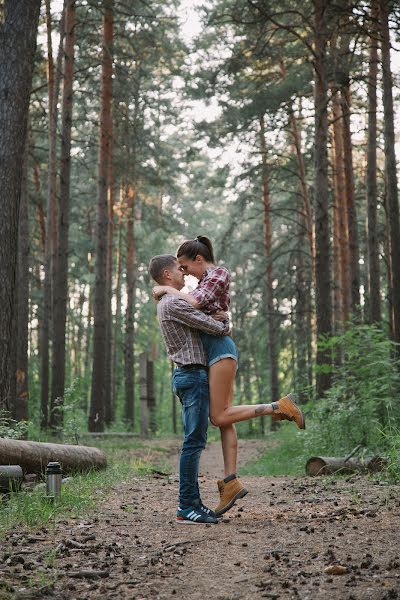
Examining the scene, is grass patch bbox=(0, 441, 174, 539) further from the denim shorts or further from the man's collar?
the man's collar

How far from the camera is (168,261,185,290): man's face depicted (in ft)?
20.8

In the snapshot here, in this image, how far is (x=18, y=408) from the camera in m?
15.9

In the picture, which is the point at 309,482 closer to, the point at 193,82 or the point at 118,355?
the point at 193,82

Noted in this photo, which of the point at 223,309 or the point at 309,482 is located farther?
the point at 309,482

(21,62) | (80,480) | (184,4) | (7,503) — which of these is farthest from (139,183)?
(7,503)

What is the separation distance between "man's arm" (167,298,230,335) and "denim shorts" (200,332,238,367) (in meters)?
0.12

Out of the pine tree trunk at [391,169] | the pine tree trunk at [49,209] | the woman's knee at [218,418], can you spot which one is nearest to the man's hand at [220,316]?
the woman's knee at [218,418]

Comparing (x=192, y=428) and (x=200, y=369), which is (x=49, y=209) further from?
(x=192, y=428)

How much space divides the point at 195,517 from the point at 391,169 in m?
12.2

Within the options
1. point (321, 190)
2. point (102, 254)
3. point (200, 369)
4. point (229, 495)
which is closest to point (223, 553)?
point (229, 495)

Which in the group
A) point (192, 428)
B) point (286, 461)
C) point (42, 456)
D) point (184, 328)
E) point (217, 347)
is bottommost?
point (286, 461)

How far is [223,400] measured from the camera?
619 centimetres

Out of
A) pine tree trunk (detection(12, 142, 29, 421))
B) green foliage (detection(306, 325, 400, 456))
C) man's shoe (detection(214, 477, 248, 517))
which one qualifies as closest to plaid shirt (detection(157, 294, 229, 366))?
man's shoe (detection(214, 477, 248, 517))

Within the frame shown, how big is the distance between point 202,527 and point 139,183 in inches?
950
